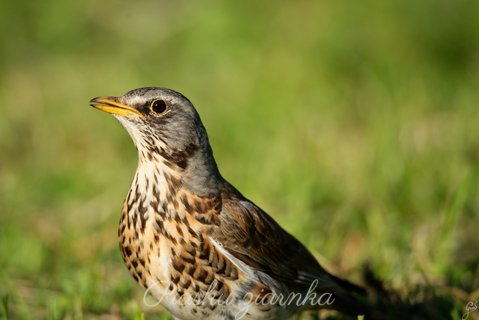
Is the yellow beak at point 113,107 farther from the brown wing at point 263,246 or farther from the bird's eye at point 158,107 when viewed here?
the brown wing at point 263,246

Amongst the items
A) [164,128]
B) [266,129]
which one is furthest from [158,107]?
[266,129]

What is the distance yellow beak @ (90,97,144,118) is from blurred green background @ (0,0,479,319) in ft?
4.24

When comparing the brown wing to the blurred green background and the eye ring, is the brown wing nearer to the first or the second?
the eye ring

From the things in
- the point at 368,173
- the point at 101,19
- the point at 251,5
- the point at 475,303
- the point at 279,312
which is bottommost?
the point at 279,312

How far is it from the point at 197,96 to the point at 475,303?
587 centimetres

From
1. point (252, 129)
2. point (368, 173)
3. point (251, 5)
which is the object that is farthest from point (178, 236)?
point (251, 5)

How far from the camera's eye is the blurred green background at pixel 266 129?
612 cm

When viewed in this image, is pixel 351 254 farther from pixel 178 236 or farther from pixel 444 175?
pixel 178 236

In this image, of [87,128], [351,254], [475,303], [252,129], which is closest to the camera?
[475,303]

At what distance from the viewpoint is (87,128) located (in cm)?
988

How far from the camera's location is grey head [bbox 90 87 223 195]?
4723 millimetres

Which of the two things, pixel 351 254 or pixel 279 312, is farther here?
pixel 351 254

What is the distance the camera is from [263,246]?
482 cm

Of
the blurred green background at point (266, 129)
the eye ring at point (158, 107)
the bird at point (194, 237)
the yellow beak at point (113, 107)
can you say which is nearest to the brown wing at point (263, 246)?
the bird at point (194, 237)
